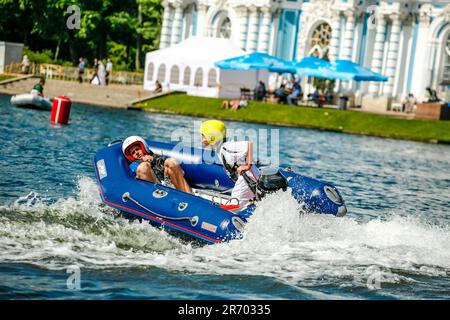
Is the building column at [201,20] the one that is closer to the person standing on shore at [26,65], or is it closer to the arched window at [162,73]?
the arched window at [162,73]

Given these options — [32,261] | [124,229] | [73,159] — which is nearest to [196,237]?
[124,229]

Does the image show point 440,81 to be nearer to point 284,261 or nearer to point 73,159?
point 73,159

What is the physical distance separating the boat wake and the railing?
42.3 meters

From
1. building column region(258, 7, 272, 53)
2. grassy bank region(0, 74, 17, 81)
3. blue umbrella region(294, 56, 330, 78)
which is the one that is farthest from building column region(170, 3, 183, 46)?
blue umbrella region(294, 56, 330, 78)

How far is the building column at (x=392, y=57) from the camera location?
52.8 m

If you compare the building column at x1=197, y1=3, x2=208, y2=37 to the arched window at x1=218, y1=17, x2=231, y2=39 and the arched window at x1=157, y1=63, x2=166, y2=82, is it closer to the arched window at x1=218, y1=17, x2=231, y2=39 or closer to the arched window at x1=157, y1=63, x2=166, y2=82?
the arched window at x1=218, y1=17, x2=231, y2=39

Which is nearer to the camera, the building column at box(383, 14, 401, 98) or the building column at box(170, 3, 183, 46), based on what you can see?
the building column at box(383, 14, 401, 98)

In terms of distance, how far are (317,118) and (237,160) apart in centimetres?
2929

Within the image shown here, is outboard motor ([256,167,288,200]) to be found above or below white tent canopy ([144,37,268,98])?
below

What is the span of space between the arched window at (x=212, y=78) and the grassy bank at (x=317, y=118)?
3191mm

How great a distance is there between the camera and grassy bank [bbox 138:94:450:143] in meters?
42.3

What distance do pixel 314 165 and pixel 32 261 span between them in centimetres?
1630

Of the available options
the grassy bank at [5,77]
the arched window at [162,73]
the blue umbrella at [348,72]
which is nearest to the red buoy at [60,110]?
the blue umbrella at [348,72]

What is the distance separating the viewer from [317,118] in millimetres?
44625
